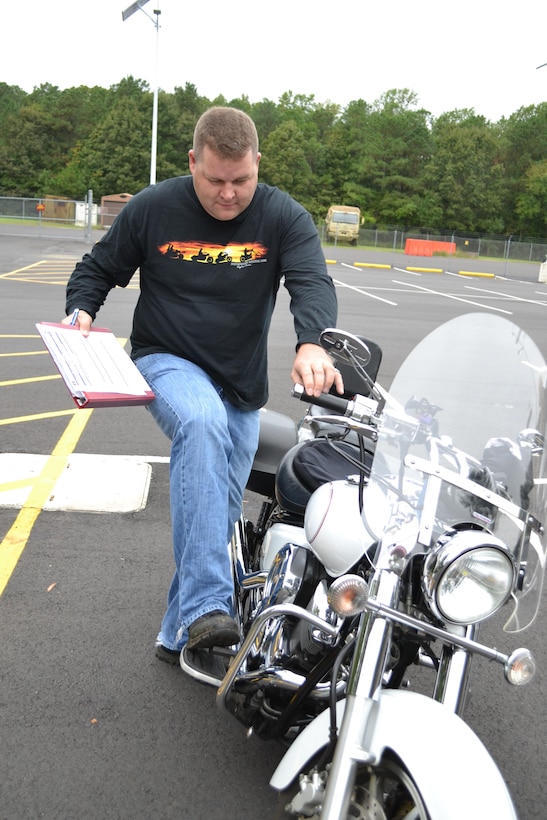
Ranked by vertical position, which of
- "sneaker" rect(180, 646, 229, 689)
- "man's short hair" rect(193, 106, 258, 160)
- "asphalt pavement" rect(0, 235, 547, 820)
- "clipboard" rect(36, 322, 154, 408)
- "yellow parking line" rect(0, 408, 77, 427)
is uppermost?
"man's short hair" rect(193, 106, 258, 160)

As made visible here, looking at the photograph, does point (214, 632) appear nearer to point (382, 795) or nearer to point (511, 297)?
point (382, 795)

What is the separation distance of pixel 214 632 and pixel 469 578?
38.3 inches

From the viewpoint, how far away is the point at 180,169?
6769cm

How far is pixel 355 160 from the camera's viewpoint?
237 feet

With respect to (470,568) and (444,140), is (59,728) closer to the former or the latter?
(470,568)

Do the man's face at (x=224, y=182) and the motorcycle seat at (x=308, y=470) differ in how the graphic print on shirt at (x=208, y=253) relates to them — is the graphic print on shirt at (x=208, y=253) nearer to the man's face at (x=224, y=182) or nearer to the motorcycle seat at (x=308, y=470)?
the man's face at (x=224, y=182)

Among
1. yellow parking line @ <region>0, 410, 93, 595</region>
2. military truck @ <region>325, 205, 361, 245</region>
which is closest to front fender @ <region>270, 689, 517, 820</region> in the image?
yellow parking line @ <region>0, 410, 93, 595</region>

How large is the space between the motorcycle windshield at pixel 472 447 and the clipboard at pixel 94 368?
0.87m

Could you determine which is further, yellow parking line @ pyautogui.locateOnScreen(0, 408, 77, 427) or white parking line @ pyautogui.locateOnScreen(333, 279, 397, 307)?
white parking line @ pyautogui.locateOnScreen(333, 279, 397, 307)

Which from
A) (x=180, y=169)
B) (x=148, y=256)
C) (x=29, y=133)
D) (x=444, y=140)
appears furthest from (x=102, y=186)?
(x=148, y=256)

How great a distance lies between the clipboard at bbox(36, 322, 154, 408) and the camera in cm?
250

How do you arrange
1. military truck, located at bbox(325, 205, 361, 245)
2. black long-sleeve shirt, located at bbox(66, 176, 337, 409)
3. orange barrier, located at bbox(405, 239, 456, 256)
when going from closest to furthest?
black long-sleeve shirt, located at bbox(66, 176, 337, 409) < orange barrier, located at bbox(405, 239, 456, 256) < military truck, located at bbox(325, 205, 361, 245)

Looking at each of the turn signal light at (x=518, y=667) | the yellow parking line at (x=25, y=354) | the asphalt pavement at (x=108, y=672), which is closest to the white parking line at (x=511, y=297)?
the yellow parking line at (x=25, y=354)

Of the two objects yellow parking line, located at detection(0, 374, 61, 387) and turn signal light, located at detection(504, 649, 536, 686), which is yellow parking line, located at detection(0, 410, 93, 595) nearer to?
yellow parking line, located at detection(0, 374, 61, 387)
